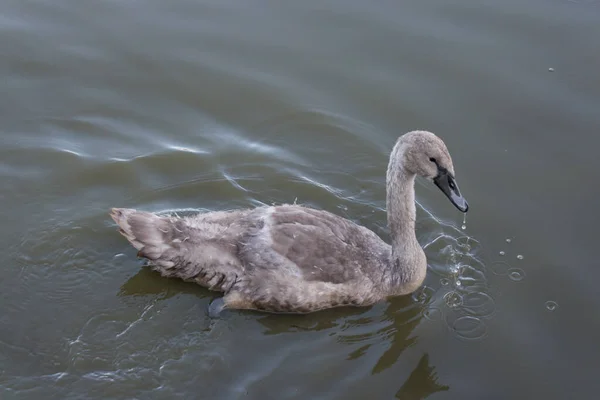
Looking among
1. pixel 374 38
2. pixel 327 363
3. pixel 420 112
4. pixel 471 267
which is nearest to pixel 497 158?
pixel 420 112

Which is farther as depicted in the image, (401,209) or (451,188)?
(401,209)

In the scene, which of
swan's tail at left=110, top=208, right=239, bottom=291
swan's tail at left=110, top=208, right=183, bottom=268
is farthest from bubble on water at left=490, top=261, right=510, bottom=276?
swan's tail at left=110, top=208, right=183, bottom=268

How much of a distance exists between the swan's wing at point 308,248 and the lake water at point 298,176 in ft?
1.52

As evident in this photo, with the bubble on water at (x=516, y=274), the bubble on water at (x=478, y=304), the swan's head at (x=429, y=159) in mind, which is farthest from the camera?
the bubble on water at (x=516, y=274)

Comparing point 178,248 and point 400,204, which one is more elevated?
point 400,204

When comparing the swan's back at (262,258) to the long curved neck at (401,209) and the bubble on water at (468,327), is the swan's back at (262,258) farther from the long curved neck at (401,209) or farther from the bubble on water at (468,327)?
the bubble on water at (468,327)

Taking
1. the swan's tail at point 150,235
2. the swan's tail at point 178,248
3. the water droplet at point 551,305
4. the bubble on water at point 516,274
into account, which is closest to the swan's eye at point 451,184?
the bubble on water at point 516,274

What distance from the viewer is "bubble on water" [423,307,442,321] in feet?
23.6

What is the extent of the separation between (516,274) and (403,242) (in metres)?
1.27

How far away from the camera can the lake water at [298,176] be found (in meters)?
6.58

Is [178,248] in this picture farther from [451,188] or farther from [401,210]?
Result: [451,188]

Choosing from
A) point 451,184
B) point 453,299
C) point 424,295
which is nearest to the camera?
point 451,184

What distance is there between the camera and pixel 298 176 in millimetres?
8625

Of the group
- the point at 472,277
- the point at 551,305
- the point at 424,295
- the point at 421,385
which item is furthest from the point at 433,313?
the point at 551,305
